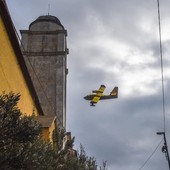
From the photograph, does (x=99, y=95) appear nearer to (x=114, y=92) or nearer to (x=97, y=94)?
(x=97, y=94)

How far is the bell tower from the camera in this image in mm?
42875

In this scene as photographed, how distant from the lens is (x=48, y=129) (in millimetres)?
25734

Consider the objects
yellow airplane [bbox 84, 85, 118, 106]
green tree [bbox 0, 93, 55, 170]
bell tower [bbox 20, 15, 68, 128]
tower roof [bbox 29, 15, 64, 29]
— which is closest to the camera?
green tree [bbox 0, 93, 55, 170]

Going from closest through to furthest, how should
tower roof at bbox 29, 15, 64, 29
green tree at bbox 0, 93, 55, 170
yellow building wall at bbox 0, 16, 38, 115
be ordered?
green tree at bbox 0, 93, 55, 170 → yellow building wall at bbox 0, 16, 38, 115 → tower roof at bbox 29, 15, 64, 29

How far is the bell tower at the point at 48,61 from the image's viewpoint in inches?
1688

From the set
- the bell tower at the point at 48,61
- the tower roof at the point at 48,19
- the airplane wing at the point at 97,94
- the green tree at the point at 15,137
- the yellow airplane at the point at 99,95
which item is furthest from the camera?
the yellow airplane at the point at 99,95

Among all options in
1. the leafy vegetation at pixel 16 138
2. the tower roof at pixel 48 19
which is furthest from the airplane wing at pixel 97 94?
the leafy vegetation at pixel 16 138

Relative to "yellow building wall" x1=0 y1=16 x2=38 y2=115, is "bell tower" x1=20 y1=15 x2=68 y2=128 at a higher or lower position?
higher

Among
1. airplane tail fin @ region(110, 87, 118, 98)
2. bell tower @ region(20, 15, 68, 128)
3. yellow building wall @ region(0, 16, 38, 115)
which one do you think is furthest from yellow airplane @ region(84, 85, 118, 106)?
yellow building wall @ region(0, 16, 38, 115)

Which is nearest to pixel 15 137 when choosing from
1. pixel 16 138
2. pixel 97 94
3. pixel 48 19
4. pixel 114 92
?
pixel 16 138

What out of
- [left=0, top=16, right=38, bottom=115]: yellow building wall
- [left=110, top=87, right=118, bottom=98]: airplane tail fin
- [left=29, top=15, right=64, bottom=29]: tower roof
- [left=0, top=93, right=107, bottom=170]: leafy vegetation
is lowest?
[left=0, top=93, right=107, bottom=170]: leafy vegetation

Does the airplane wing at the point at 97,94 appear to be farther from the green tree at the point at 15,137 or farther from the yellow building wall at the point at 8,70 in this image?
the green tree at the point at 15,137

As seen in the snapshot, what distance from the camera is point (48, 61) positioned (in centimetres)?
4534

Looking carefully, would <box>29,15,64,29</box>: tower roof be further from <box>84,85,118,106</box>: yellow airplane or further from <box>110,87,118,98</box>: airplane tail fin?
<box>110,87,118,98</box>: airplane tail fin
